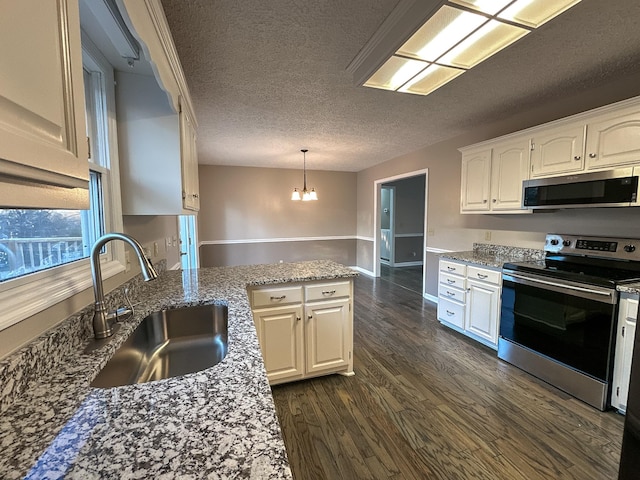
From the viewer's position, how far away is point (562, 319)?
2.11m

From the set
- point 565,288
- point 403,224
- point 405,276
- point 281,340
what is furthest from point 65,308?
point 403,224

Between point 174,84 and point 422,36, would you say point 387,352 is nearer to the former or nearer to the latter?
point 422,36

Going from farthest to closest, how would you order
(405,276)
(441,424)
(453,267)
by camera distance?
(405,276), (453,267), (441,424)

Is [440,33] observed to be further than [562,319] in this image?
No

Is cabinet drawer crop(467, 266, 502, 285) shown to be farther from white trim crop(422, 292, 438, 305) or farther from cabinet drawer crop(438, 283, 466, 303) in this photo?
white trim crop(422, 292, 438, 305)

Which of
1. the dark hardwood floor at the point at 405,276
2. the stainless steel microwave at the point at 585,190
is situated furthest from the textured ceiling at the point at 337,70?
the dark hardwood floor at the point at 405,276

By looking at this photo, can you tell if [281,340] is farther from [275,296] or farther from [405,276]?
[405,276]

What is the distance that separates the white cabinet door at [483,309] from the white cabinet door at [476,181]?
0.90 metres

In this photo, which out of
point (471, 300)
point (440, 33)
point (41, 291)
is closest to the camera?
point (41, 291)

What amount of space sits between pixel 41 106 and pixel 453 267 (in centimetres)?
337

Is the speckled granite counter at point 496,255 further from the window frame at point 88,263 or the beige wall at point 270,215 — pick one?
the beige wall at point 270,215

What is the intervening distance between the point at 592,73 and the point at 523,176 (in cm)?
88

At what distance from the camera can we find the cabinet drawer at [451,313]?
3068 mm

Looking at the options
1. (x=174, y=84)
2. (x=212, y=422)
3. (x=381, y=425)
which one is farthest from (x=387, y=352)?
A: (x=174, y=84)
